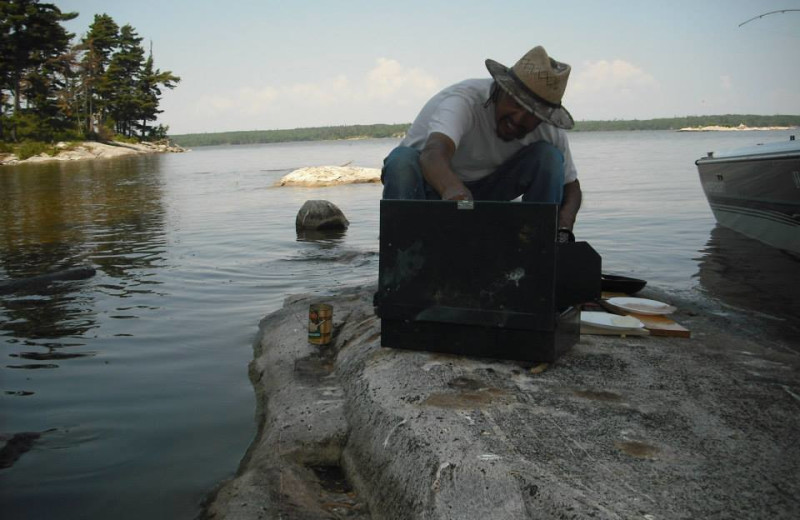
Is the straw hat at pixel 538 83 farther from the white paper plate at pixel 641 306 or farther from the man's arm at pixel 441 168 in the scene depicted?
the white paper plate at pixel 641 306

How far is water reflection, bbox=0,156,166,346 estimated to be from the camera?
5176mm

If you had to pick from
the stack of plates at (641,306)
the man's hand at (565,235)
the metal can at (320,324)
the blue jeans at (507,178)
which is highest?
the blue jeans at (507,178)

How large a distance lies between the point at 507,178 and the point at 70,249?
6.98 m

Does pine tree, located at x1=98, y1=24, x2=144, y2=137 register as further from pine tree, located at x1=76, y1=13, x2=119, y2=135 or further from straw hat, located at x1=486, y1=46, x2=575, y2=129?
straw hat, located at x1=486, y1=46, x2=575, y2=129

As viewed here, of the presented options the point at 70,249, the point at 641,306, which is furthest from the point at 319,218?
the point at 641,306

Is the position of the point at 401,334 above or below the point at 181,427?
above

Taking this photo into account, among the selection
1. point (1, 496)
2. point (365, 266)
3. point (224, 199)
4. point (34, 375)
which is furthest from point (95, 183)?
point (1, 496)

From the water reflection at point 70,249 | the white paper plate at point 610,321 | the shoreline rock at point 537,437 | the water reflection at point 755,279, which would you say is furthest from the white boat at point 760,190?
the water reflection at point 70,249

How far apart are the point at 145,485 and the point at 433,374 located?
1.29 m

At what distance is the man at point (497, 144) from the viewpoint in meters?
3.20

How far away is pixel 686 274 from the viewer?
7.11 metres

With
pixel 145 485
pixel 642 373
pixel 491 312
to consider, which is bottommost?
pixel 145 485

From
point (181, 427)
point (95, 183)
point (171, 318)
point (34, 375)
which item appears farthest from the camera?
point (95, 183)

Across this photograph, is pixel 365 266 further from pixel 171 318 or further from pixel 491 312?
pixel 491 312
